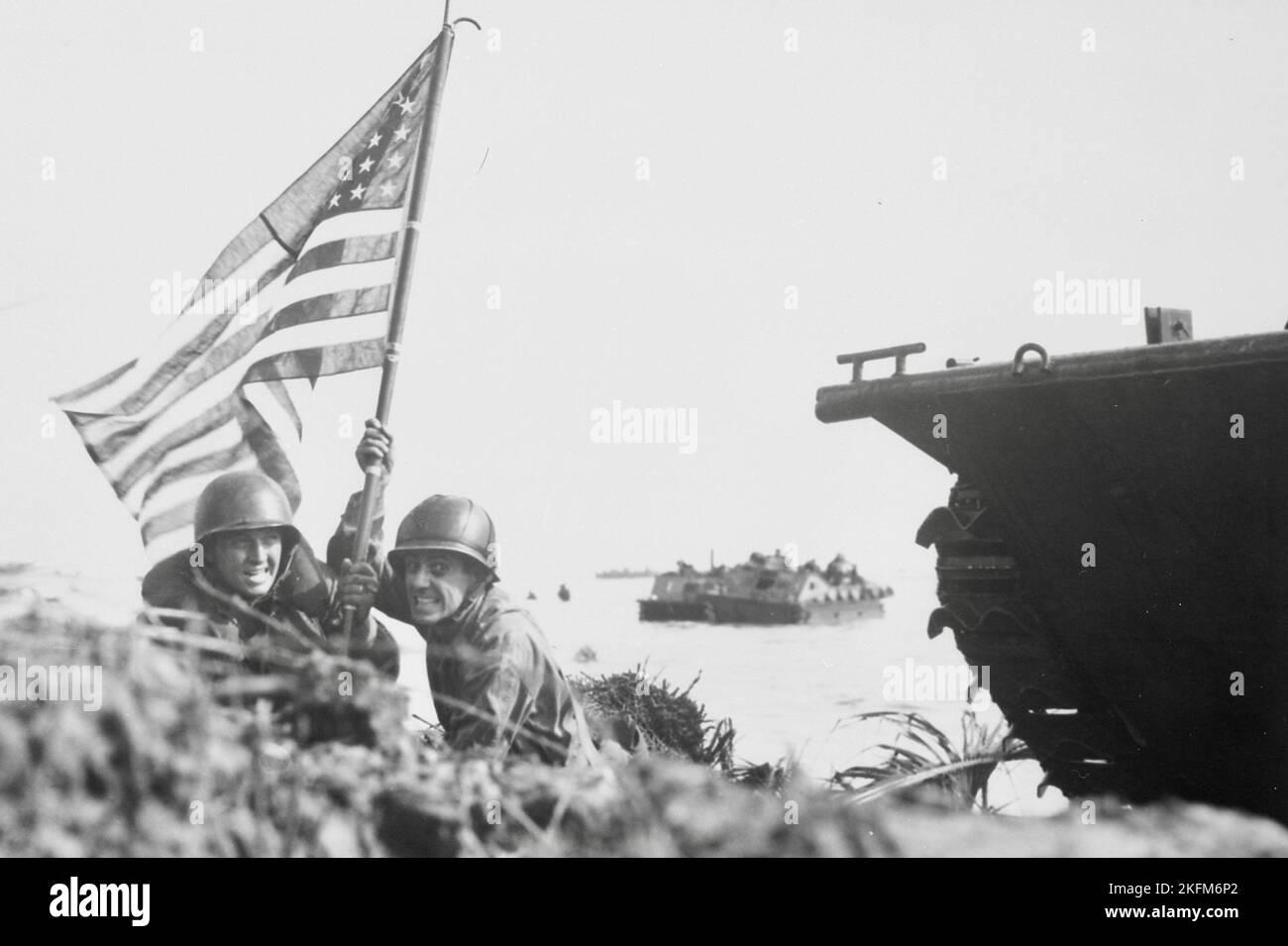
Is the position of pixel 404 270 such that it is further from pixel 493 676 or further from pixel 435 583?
pixel 493 676

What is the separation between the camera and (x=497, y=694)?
4445 mm

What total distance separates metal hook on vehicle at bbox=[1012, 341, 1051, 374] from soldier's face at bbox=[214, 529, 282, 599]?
8.09 ft

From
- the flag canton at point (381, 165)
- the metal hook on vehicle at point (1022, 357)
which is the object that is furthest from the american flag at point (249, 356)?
the metal hook on vehicle at point (1022, 357)

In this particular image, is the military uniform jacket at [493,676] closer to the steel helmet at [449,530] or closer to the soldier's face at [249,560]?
the steel helmet at [449,530]

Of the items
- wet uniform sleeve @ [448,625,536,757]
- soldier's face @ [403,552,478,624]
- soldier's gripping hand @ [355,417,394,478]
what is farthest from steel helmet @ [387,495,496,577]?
wet uniform sleeve @ [448,625,536,757]

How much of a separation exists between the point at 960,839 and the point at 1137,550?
2.23m

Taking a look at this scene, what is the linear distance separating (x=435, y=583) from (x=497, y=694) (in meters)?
0.46

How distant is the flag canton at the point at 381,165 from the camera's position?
4.96 meters

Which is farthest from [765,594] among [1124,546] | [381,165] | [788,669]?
Answer: [381,165]

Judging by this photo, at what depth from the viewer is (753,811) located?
8.43ft

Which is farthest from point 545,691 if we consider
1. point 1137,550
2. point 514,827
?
point 1137,550

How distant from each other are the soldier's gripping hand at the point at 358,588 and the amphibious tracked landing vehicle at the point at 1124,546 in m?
1.64
